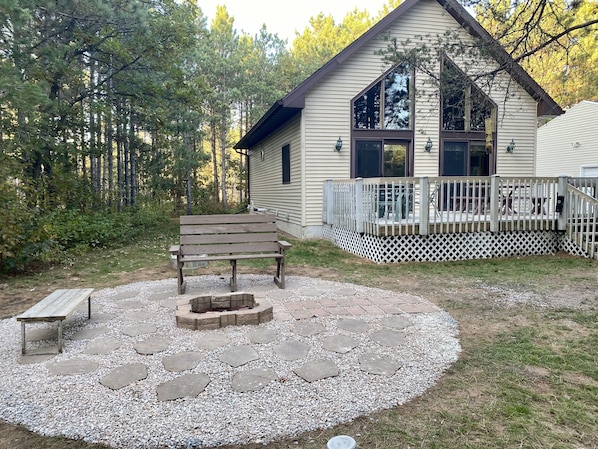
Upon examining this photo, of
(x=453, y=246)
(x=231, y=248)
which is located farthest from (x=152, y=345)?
(x=453, y=246)

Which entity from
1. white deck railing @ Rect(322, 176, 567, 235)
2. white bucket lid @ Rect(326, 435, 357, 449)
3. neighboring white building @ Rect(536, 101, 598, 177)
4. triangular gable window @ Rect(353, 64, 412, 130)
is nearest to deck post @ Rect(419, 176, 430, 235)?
white deck railing @ Rect(322, 176, 567, 235)

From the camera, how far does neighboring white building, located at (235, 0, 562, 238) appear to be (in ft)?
33.4

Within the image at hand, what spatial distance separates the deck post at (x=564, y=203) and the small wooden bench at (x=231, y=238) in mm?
6293

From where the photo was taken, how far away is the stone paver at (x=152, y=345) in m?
3.29

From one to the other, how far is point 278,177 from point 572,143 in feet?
47.5

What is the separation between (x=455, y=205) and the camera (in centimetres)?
744

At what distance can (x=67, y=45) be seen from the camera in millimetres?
9766

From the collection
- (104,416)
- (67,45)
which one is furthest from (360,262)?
(67,45)

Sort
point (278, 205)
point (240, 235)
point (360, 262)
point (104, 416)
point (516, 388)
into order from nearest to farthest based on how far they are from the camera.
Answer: point (104, 416)
point (516, 388)
point (240, 235)
point (360, 262)
point (278, 205)

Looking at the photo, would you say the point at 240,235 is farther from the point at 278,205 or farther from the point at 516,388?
the point at 278,205

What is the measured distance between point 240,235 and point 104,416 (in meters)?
3.38

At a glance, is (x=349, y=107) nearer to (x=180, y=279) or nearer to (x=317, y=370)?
(x=180, y=279)

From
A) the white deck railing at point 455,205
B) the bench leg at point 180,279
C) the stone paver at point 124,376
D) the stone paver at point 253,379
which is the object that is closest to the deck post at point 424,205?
the white deck railing at point 455,205

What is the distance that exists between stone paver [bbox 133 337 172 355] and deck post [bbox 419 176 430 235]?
537 cm
